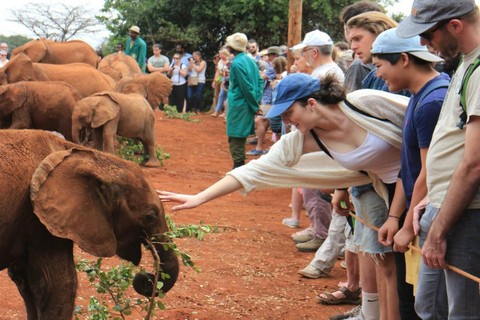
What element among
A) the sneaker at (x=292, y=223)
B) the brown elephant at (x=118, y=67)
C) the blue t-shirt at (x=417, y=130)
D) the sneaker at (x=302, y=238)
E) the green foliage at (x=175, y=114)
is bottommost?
the green foliage at (x=175, y=114)

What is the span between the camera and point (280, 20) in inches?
1043

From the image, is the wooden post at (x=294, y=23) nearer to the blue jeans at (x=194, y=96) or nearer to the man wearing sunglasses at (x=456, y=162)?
the man wearing sunglasses at (x=456, y=162)

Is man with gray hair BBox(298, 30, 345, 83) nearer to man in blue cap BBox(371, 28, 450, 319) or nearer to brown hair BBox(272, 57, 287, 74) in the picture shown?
man in blue cap BBox(371, 28, 450, 319)

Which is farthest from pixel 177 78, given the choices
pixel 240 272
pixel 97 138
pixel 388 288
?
pixel 388 288

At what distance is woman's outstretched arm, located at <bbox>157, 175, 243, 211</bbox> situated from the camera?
167 inches

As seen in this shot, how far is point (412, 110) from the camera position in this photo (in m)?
3.84

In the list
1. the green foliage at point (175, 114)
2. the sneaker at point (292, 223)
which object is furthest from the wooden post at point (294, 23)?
the green foliage at point (175, 114)

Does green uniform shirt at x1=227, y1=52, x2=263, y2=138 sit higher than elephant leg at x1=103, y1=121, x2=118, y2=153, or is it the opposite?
green uniform shirt at x1=227, y1=52, x2=263, y2=138

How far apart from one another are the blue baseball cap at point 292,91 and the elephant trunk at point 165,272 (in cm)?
120

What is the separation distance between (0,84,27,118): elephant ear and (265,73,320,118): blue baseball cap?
7.55 m

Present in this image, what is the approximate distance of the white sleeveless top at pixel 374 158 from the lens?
13.9 ft

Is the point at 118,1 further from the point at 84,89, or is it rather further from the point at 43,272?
the point at 43,272

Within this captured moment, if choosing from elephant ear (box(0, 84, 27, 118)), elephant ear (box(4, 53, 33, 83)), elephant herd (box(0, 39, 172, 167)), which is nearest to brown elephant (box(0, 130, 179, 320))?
elephant ear (box(0, 84, 27, 118))

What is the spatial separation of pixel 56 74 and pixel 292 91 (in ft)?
32.5
